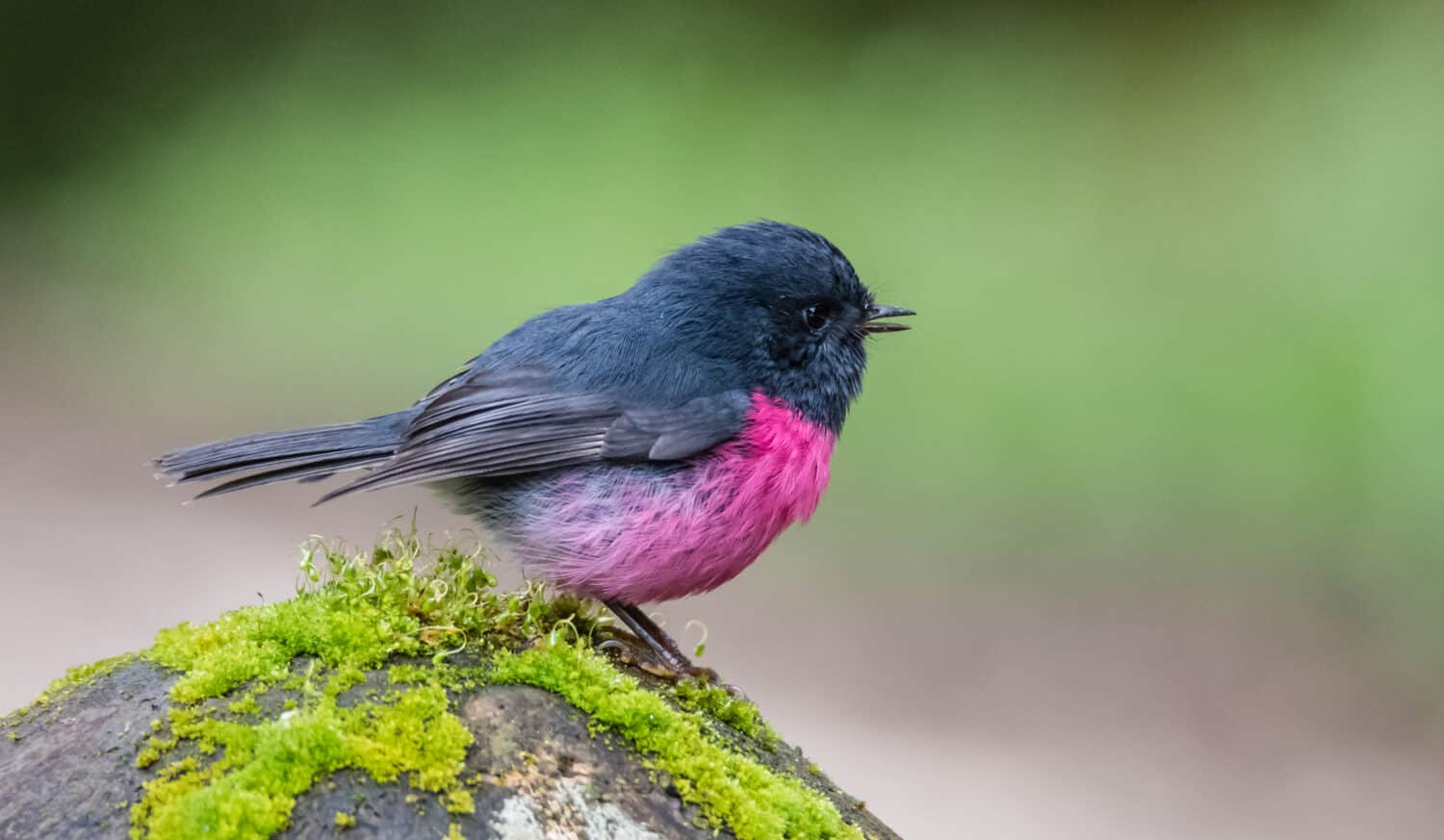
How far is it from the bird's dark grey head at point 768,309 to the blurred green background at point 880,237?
3.80m

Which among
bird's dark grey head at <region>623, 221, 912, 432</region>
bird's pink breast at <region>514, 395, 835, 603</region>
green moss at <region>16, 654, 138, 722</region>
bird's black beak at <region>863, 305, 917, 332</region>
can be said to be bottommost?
green moss at <region>16, 654, 138, 722</region>

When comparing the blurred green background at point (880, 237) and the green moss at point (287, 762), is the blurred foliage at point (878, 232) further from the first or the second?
the green moss at point (287, 762)

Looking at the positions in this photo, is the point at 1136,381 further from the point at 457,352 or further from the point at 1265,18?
the point at 457,352

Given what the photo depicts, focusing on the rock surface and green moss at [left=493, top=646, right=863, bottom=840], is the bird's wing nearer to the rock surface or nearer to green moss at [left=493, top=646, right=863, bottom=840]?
green moss at [left=493, top=646, right=863, bottom=840]

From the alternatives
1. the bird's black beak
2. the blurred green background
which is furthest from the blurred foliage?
the bird's black beak

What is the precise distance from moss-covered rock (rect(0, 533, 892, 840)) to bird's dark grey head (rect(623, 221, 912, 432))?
1021mm

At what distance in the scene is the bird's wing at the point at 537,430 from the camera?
3715 millimetres

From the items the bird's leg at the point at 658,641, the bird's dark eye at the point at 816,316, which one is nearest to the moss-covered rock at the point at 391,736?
the bird's leg at the point at 658,641

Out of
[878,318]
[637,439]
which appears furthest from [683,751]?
[878,318]

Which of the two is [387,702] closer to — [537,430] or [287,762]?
[287,762]

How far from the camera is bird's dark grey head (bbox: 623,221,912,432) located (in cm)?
403

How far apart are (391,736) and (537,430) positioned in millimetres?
1227

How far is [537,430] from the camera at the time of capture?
376cm

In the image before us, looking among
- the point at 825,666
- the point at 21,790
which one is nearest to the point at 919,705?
the point at 825,666
